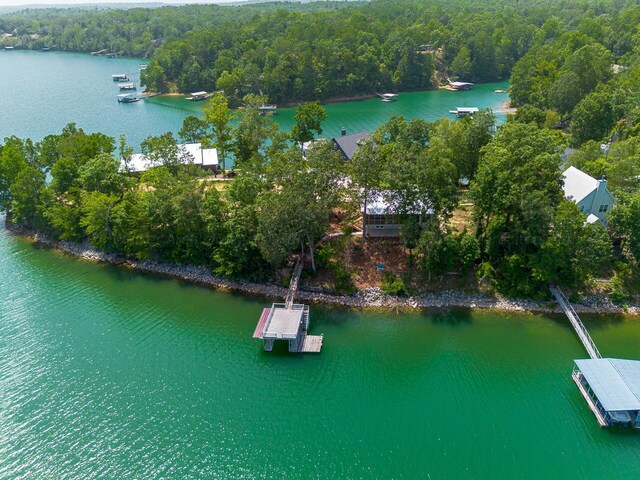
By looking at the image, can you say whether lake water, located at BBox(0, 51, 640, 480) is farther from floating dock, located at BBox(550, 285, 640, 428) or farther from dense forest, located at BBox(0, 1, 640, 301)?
dense forest, located at BBox(0, 1, 640, 301)

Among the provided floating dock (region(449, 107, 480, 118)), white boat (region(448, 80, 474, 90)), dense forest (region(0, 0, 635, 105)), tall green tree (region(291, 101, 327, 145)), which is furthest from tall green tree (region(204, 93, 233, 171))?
white boat (region(448, 80, 474, 90))

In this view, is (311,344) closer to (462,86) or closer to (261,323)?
(261,323)

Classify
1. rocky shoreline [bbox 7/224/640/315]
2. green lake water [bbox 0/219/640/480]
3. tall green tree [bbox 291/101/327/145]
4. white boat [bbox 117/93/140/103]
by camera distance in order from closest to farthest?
green lake water [bbox 0/219/640/480] < rocky shoreline [bbox 7/224/640/315] < tall green tree [bbox 291/101/327/145] < white boat [bbox 117/93/140/103]

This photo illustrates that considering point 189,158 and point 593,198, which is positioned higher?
point 593,198

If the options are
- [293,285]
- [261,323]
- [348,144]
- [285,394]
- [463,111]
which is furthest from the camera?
[463,111]

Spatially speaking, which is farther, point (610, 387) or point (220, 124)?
point (220, 124)

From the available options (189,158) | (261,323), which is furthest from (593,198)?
(189,158)

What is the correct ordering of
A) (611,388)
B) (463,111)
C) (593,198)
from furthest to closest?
1. (463,111)
2. (593,198)
3. (611,388)

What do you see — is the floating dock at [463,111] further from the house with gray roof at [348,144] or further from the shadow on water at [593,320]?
the shadow on water at [593,320]

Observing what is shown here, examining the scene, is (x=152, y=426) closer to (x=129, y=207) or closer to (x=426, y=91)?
(x=129, y=207)
